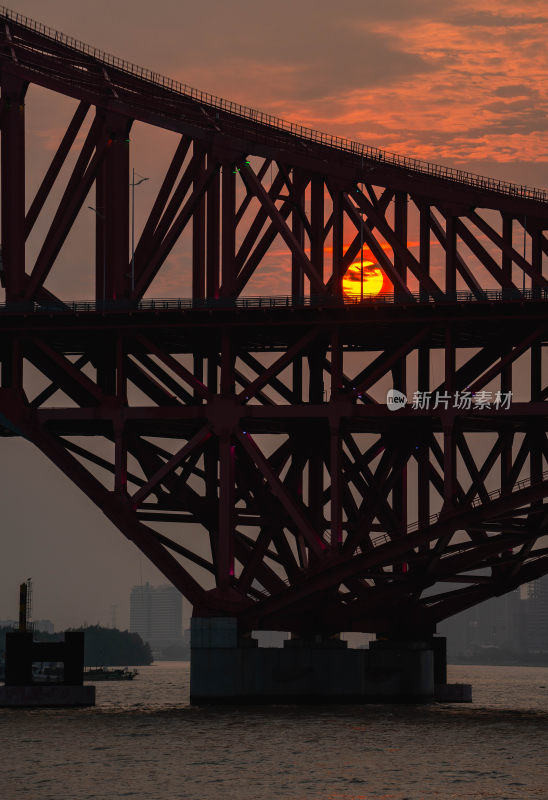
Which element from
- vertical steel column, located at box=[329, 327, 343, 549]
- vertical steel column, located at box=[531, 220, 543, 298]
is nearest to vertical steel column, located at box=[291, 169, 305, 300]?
vertical steel column, located at box=[329, 327, 343, 549]

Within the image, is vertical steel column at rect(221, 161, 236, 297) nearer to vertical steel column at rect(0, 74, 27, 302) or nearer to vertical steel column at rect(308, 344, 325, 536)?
vertical steel column at rect(308, 344, 325, 536)

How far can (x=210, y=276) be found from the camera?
98250 mm

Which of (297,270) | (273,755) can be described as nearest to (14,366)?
(297,270)

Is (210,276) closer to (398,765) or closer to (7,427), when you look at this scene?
(7,427)

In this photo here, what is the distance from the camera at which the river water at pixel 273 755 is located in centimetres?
6341

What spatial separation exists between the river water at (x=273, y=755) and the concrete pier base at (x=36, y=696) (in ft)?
2.53

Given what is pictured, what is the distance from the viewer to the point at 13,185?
101062 millimetres

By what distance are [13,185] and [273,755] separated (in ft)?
130

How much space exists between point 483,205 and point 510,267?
3.74 meters

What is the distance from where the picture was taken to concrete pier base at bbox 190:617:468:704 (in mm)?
94312

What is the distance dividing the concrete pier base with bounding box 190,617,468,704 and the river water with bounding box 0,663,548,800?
1.29 m

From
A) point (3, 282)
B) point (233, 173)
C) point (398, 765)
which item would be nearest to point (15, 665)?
point (3, 282)

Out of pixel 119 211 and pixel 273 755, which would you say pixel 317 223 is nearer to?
pixel 119 211

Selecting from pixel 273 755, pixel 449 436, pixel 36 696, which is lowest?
pixel 273 755
